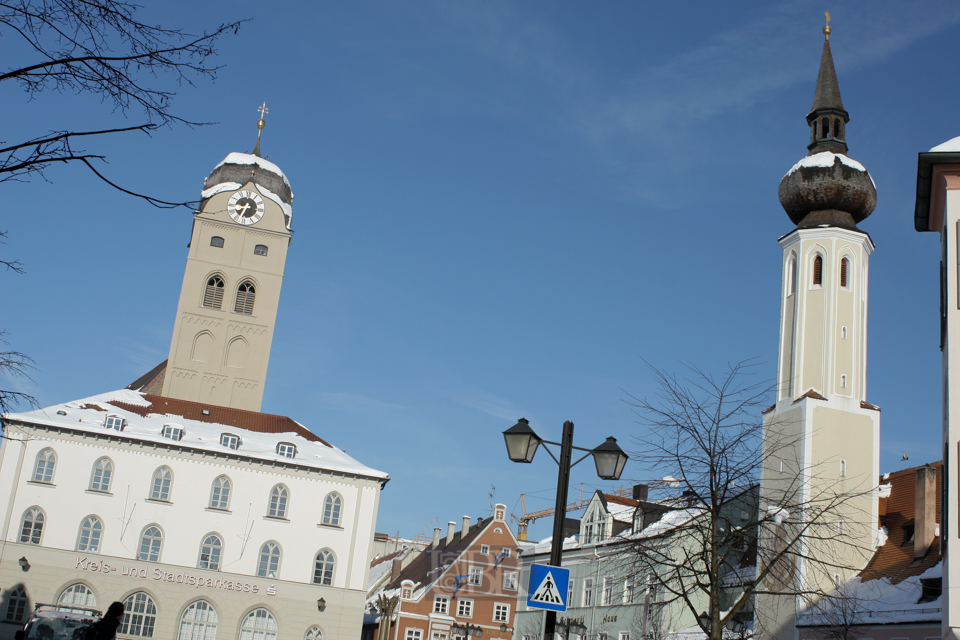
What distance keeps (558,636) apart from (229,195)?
108 feet

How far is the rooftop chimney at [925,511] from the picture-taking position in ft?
108

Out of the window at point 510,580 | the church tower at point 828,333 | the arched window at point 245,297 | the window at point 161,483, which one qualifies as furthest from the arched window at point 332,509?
the church tower at point 828,333

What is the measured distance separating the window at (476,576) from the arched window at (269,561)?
1611cm

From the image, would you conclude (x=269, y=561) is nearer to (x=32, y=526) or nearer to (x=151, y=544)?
(x=151, y=544)

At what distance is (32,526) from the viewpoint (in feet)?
138

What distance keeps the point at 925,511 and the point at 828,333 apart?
925 centimetres

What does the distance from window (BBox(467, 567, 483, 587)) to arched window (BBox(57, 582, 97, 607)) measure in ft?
74.2

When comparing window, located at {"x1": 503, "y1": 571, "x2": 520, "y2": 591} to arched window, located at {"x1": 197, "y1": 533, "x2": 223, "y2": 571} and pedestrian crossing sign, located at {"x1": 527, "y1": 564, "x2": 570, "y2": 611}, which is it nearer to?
arched window, located at {"x1": 197, "y1": 533, "x2": 223, "y2": 571}

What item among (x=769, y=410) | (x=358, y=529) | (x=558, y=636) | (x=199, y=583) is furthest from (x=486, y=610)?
(x=769, y=410)

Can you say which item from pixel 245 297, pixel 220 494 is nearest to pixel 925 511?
pixel 220 494

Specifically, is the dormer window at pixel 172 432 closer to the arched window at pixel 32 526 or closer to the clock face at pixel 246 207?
the arched window at pixel 32 526

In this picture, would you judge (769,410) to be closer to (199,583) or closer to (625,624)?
(625,624)

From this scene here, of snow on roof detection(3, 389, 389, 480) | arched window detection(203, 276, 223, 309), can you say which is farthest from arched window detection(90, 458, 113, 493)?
arched window detection(203, 276, 223, 309)

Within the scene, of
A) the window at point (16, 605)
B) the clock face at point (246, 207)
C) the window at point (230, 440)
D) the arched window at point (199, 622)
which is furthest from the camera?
the clock face at point (246, 207)
